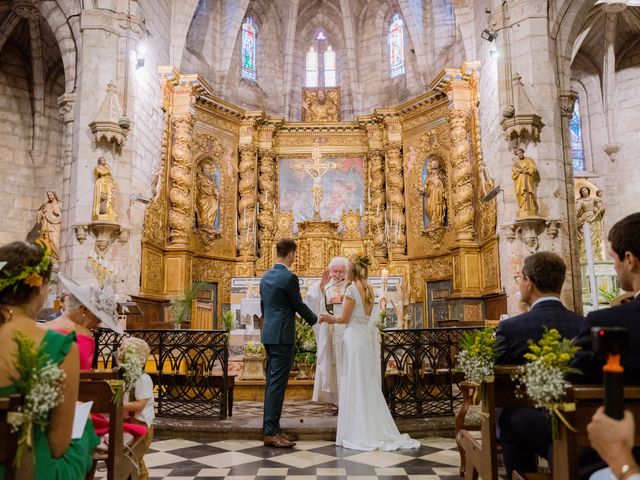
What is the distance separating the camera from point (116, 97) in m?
11.1

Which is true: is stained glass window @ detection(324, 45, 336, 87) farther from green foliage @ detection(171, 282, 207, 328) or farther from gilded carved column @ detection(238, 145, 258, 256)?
green foliage @ detection(171, 282, 207, 328)

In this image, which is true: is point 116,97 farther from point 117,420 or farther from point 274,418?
point 117,420

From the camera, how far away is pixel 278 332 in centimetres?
529

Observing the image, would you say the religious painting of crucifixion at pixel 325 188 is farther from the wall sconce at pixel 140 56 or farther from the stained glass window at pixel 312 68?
the wall sconce at pixel 140 56

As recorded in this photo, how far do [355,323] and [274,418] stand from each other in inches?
46.9

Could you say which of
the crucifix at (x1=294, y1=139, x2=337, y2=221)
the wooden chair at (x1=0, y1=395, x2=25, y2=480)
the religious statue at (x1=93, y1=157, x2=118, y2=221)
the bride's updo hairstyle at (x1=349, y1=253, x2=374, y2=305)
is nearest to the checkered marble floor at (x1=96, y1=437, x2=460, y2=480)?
the bride's updo hairstyle at (x1=349, y1=253, x2=374, y2=305)

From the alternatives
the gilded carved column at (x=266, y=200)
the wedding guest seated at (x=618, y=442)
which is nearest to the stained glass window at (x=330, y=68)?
the gilded carved column at (x=266, y=200)

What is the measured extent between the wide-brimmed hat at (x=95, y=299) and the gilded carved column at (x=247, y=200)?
43.6 ft

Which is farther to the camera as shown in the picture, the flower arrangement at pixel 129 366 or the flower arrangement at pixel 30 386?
the flower arrangement at pixel 129 366

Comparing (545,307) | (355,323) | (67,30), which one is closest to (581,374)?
(545,307)

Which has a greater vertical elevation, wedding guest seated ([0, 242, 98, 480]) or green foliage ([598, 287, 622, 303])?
green foliage ([598, 287, 622, 303])

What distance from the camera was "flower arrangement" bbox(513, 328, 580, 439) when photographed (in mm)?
2076

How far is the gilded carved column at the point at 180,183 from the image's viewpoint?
14.6m

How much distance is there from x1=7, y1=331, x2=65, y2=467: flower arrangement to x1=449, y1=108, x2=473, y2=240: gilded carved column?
43.7 ft
